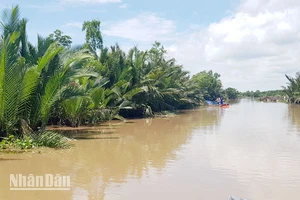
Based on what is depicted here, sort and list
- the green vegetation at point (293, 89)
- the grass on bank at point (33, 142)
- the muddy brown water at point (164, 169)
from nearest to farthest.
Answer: the muddy brown water at point (164, 169) < the grass on bank at point (33, 142) < the green vegetation at point (293, 89)

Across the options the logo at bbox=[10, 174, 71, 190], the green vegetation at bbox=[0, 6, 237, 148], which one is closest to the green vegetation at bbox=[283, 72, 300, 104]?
the green vegetation at bbox=[0, 6, 237, 148]

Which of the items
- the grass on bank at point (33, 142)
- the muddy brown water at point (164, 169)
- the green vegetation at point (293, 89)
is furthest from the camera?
the green vegetation at point (293, 89)

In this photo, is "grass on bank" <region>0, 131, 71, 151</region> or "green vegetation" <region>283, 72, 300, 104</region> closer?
"grass on bank" <region>0, 131, 71, 151</region>

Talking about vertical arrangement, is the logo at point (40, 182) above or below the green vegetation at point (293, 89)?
below

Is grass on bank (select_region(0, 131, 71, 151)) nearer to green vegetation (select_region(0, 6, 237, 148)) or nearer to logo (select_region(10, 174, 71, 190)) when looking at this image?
green vegetation (select_region(0, 6, 237, 148))

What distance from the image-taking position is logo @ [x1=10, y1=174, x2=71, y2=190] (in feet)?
17.4

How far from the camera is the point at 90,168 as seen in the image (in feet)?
22.2

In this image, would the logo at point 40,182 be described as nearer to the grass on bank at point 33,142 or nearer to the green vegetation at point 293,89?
the grass on bank at point 33,142

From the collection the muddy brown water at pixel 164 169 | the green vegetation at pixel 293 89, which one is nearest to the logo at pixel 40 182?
the muddy brown water at pixel 164 169

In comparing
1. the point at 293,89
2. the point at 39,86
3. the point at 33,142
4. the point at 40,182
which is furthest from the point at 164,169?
the point at 293,89

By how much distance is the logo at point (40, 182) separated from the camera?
531 cm

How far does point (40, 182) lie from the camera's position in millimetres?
5605

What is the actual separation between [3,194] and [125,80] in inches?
530

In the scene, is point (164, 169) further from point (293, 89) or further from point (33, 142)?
point (293, 89)
